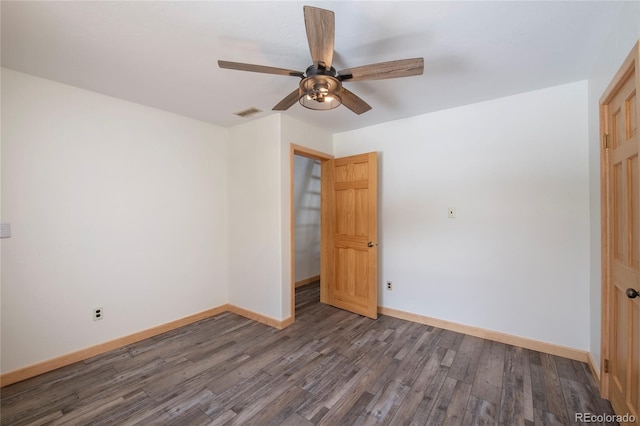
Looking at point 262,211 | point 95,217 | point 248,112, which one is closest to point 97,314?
point 95,217

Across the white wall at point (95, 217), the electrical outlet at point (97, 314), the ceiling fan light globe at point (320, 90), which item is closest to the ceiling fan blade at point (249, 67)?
the ceiling fan light globe at point (320, 90)

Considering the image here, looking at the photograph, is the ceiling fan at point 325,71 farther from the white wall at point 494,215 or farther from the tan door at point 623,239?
the white wall at point 494,215

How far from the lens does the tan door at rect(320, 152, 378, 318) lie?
127 inches

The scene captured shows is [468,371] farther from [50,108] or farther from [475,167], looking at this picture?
[50,108]

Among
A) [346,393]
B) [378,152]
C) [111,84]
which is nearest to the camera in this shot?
[346,393]

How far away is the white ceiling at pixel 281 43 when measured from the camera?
149 cm

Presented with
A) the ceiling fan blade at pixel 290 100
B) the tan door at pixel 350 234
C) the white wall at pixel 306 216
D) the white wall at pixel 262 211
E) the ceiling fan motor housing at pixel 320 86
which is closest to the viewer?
the ceiling fan motor housing at pixel 320 86

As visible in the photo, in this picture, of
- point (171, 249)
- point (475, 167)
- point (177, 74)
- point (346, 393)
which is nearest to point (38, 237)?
point (171, 249)

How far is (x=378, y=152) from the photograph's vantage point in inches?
136

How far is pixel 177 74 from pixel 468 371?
3.47m

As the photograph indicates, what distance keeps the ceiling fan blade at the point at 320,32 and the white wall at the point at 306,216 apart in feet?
10.3

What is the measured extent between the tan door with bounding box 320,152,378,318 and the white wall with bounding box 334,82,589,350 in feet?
0.87

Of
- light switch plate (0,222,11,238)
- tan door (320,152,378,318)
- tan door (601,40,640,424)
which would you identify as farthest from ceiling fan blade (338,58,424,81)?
light switch plate (0,222,11,238)

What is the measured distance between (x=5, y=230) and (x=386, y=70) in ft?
10.1
